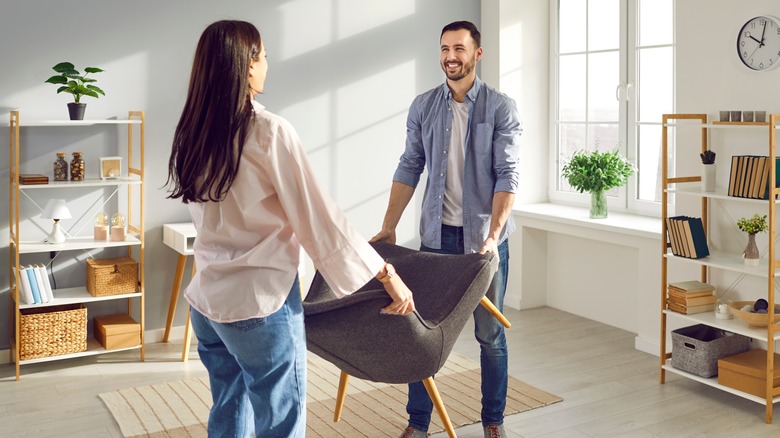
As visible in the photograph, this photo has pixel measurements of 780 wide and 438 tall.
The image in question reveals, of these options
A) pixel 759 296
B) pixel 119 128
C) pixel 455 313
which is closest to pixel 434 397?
→ pixel 455 313

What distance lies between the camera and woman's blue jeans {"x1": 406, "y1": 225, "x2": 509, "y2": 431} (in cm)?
312

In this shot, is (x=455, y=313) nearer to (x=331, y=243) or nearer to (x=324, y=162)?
(x=331, y=243)

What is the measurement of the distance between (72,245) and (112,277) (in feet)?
0.91

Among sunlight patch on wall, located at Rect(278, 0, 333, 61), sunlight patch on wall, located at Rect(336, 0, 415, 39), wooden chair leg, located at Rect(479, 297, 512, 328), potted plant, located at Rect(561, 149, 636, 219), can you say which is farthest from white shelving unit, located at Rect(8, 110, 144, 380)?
potted plant, located at Rect(561, 149, 636, 219)

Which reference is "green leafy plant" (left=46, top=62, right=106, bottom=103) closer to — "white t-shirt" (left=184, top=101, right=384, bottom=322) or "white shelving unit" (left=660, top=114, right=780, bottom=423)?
"white t-shirt" (left=184, top=101, right=384, bottom=322)

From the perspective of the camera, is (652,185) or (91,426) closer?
(91,426)

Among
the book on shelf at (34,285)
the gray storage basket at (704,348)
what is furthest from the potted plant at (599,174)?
the book on shelf at (34,285)

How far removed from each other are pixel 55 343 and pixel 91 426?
33.6 inches

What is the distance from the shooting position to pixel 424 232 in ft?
10.5

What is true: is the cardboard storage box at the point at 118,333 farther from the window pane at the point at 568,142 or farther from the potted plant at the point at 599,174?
the window pane at the point at 568,142

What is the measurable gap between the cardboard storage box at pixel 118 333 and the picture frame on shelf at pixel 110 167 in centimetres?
78

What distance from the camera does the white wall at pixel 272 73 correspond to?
4312 millimetres

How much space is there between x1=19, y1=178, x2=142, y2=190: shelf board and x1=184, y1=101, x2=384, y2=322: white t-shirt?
2.41 meters

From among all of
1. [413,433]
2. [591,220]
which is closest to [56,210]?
[413,433]
